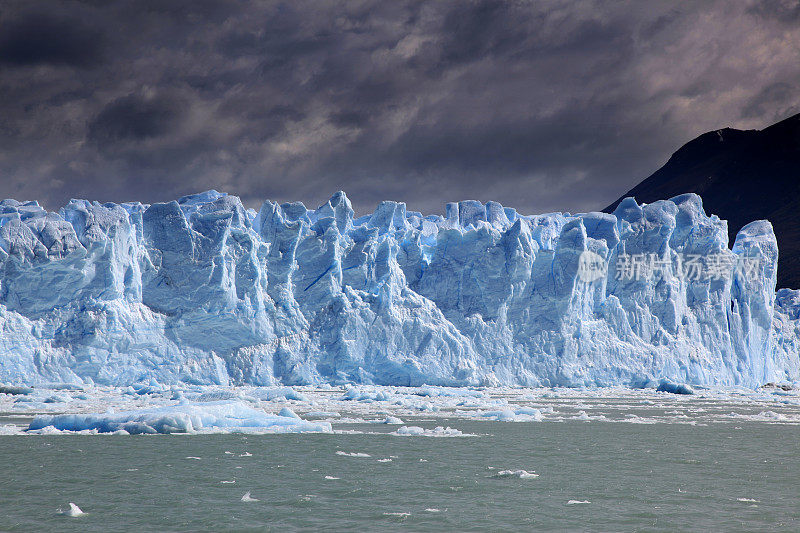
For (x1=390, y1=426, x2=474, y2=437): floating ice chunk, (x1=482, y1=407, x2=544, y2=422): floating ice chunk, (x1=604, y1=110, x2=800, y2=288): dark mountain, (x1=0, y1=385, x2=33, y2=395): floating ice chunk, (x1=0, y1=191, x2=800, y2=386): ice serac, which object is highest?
(x1=604, y1=110, x2=800, y2=288): dark mountain

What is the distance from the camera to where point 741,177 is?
341 ft

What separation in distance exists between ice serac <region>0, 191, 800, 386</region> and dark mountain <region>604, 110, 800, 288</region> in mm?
45880

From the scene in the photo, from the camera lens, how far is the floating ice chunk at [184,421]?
47.8 feet

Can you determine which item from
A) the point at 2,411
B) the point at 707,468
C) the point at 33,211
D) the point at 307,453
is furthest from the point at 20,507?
the point at 33,211

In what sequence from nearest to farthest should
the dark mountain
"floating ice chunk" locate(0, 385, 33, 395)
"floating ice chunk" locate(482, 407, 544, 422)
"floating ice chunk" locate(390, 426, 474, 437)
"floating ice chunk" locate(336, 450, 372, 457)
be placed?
"floating ice chunk" locate(336, 450, 372, 457) → "floating ice chunk" locate(390, 426, 474, 437) → "floating ice chunk" locate(482, 407, 544, 422) → "floating ice chunk" locate(0, 385, 33, 395) → the dark mountain

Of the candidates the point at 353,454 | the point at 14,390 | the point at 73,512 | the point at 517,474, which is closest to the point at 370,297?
the point at 14,390

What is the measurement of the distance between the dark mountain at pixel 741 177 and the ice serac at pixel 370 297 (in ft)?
151

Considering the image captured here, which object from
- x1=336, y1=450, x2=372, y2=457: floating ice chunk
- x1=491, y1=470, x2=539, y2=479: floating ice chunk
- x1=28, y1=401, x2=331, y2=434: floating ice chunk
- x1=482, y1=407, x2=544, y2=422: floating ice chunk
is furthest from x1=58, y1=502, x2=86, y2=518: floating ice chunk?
x1=482, y1=407, x2=544, y2=422: floating ice chunk

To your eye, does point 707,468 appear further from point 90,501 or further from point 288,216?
point 288,216

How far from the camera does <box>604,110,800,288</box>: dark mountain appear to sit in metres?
92.5

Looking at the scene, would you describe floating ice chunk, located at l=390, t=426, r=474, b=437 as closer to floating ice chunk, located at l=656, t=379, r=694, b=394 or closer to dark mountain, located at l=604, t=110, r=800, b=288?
floating ice chunk, located at l=656, t=379, r=694, b=394

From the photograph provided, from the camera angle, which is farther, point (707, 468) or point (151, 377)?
point (151, 377)

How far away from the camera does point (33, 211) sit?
32562 mm

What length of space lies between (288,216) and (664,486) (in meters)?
28.9
